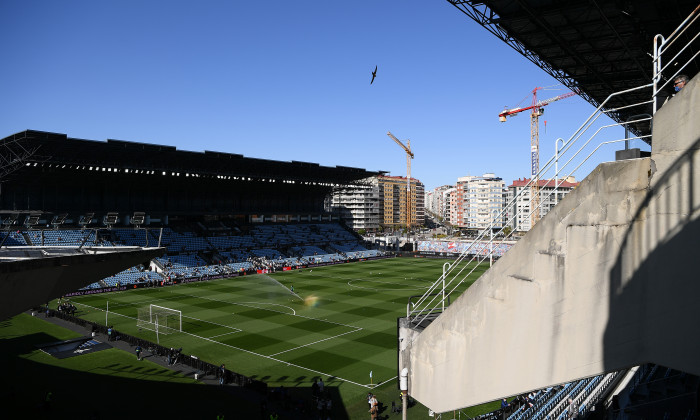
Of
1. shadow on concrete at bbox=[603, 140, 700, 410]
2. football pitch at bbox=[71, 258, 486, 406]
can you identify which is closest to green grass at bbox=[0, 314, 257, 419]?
football pitch at bbox=[71, 258, 486, 406]

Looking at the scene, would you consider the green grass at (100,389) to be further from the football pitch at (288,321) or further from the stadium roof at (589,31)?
the stadium roof at (589,31)

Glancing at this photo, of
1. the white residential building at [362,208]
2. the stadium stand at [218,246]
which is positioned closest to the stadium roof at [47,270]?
the stadium stand at [218,246]

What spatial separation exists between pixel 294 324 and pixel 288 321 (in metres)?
1.25

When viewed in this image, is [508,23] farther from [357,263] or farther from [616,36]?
[357,263]

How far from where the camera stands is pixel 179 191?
78.1 m

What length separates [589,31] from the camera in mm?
19656

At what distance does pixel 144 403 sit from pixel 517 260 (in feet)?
71.0

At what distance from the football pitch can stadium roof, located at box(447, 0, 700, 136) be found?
19234 millimetres

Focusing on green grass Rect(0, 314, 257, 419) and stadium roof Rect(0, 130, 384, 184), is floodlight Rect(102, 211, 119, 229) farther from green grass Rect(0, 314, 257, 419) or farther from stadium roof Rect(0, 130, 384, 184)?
stadium roof Rect(0, 130, 384, 184)

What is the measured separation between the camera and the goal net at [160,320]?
34.7 metres

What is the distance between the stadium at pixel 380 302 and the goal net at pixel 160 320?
19 centimetres

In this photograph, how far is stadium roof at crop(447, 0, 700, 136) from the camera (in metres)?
17.4

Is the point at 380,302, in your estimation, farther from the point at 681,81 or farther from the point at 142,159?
the point at 142,159

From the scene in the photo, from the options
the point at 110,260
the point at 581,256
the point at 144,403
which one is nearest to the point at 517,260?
the point at 581,256
